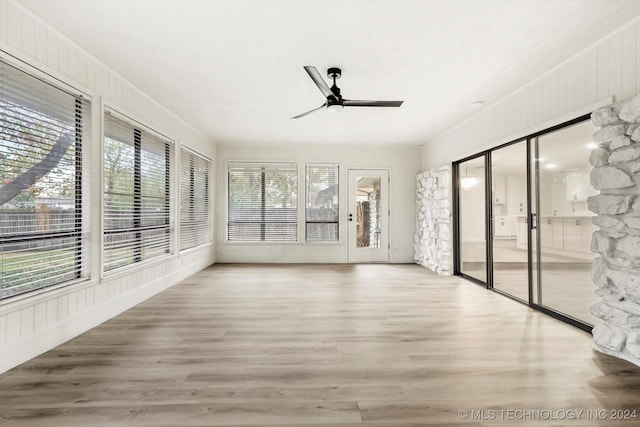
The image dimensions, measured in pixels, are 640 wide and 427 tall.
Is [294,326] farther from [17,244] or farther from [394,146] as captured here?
[394,146]

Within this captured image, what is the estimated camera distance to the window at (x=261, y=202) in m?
6.73

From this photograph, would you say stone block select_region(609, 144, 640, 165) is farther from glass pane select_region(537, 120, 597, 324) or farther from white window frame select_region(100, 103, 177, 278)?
white window frame select_region(100, 103, 177, 278)

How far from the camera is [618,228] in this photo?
92.3 inches

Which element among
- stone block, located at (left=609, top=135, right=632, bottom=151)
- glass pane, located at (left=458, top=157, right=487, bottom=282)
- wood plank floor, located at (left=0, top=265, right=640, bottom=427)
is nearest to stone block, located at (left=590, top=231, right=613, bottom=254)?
stone block, located at (left=609, top=135, right=632, bottom=151)

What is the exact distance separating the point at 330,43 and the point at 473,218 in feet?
11.9

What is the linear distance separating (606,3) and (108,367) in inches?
169

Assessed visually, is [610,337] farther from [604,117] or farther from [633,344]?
[604,117]

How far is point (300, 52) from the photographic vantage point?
2.88m

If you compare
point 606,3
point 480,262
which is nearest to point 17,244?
point 606,3

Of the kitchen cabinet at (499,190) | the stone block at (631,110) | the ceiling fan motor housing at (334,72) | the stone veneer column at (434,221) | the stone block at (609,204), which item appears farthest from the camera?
the stone veneer column at (434,221)

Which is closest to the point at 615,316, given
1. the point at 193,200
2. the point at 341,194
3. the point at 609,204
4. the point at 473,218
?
the point at 609,204

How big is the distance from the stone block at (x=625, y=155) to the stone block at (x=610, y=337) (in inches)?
49.0

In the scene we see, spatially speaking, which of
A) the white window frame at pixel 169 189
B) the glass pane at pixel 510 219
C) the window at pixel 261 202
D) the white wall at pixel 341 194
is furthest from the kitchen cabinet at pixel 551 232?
the white window frame at pixel 169 189

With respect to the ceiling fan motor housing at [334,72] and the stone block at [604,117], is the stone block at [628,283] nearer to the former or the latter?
the stone block at [604,117]
